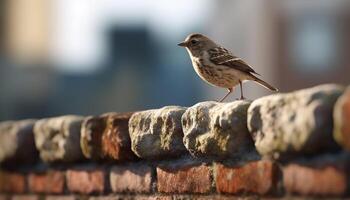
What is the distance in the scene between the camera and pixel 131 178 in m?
3.77

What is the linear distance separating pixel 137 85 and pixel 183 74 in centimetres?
194

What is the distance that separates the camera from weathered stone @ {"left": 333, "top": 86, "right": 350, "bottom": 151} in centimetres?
258

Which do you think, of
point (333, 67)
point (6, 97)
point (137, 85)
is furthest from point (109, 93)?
point (333, 67)

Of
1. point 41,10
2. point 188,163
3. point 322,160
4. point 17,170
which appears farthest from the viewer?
point 41,10

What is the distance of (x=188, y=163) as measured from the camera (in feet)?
11.4

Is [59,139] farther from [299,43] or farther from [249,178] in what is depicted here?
[299,43]

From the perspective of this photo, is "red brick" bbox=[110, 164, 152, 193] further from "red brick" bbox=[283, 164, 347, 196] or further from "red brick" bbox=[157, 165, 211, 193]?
"red brick" bbox=[283, 164, 347, 196]

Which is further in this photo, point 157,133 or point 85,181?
point 85,181

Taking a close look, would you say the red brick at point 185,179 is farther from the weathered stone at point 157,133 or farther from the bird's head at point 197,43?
the bird's head at point 197,43

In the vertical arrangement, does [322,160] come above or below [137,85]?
above

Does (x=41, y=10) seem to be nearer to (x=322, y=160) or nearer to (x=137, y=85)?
(x=137, y=85)

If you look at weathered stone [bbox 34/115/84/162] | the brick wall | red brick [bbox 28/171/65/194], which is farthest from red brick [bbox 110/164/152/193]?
red brick [bbox 28/171/65/194]

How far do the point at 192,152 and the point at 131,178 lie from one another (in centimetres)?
43

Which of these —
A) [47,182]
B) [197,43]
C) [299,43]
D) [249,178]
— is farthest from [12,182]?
[299,43]
